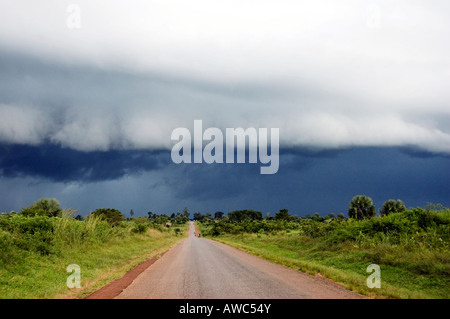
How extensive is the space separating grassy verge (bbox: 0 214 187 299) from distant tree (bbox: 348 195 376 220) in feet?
181

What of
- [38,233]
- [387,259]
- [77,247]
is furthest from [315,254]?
[38,233]

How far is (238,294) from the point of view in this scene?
9.50m

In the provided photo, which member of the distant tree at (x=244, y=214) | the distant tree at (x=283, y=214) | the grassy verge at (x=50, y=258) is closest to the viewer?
the grassy verge at (x=50, y=258)

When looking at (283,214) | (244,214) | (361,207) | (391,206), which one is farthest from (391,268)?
(244,214)

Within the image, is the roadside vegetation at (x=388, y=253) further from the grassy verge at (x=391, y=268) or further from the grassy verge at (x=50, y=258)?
the grassy verge at (x=50, y=258)

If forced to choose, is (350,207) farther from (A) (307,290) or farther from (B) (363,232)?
(A) (307,290)

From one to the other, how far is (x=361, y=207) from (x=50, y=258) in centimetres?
6312

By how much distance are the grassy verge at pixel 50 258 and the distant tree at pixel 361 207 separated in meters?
→ 55.2

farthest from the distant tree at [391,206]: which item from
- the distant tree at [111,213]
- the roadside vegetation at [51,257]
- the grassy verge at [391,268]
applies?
the roadside vegetation at [51,257]

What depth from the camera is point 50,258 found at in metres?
15.3

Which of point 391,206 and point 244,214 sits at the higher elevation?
point 391,206

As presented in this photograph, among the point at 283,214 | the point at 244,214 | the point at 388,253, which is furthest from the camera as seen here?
the point at 244,214

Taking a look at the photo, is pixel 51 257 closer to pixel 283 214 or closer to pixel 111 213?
pixel 111 213

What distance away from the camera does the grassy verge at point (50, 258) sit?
1103 cm
